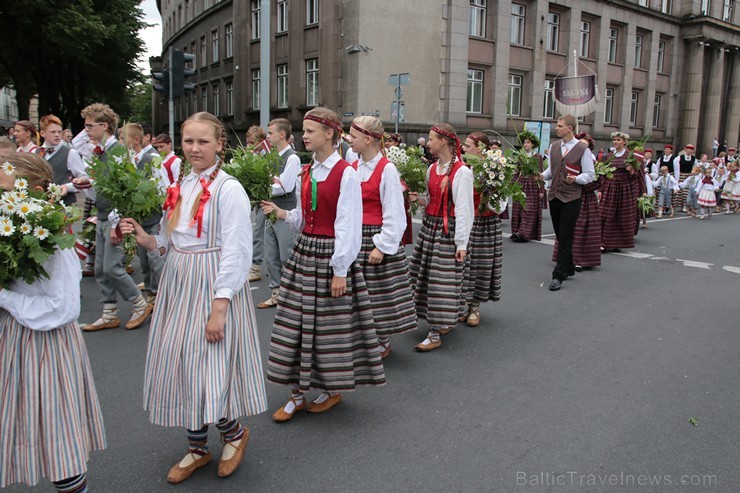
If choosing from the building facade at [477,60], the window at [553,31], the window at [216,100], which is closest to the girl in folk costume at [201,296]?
the building facade at [477,60]

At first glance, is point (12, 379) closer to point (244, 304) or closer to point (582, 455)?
point (244, 304)

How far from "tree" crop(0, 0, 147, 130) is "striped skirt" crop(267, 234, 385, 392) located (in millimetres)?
23216

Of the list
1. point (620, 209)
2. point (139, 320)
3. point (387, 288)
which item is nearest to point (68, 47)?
point (139, 320)

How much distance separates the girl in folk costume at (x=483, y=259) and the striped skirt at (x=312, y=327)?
8.35 ft

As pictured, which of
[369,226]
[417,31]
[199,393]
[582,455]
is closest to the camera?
[199,393]

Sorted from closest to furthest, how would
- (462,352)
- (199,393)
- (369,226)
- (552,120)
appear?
(199,393)
(369,226)
(462,352)
(552,120)

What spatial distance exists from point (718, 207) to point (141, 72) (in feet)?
94.3

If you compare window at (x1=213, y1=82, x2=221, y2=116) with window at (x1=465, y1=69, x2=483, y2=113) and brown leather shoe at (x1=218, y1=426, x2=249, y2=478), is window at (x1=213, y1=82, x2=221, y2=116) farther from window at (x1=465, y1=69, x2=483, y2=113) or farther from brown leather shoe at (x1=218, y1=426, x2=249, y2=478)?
brown leather shoe at (x1=218, y1=426, x2=249, y2=478)

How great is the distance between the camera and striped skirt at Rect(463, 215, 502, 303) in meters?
6.23

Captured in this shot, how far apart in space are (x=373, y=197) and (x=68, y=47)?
922 inches

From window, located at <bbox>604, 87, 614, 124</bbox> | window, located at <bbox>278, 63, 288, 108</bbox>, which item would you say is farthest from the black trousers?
window, located at <bbox>604, 87, 614, 124</bbox>

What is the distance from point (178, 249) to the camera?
3088 mm

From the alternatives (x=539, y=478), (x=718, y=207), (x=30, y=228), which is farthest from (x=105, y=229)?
(x=718, y=207)

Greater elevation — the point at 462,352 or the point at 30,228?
the point at 30,228
